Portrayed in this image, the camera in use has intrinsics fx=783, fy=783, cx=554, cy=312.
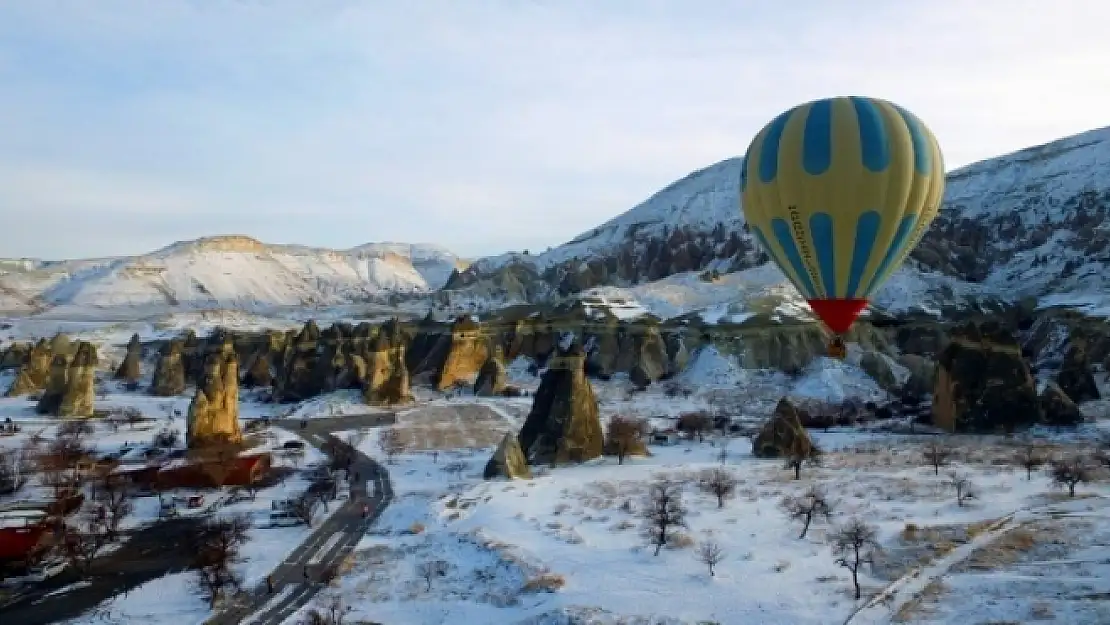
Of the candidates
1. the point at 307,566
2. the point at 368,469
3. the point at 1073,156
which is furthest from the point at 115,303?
the point at 1073,156

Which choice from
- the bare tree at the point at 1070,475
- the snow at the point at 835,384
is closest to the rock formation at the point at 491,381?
the snow at the point at 835,384

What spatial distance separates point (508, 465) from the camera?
3500cm

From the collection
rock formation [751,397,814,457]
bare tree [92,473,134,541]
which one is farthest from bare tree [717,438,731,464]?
bare tree [92,473,134,541]

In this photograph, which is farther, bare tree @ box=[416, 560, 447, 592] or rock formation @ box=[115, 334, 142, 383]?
rock formation @ box=[115, 334, 142, 383]

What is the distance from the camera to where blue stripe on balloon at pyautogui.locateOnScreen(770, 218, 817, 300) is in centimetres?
2444

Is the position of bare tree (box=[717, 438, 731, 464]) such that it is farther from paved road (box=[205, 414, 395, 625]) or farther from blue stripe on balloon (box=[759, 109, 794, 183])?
blue stripe on balloon (box=[759, 109, 794, 183])

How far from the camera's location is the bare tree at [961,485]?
2803 centimetres

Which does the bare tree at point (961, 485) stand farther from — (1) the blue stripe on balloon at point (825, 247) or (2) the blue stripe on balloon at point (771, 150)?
(2) the blue stripe on balloon at point (771, 150)

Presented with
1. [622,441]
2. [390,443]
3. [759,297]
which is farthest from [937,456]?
[759,297]

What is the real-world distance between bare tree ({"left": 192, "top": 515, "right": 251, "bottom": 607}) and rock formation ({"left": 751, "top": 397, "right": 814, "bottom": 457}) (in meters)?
23.8

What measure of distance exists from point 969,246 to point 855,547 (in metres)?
114

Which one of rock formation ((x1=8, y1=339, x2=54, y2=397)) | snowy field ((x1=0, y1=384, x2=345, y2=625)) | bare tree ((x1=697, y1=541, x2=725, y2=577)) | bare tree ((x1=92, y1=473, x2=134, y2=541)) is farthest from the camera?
rock formation ((x1=8, y1=339, x2=54, y2=397))

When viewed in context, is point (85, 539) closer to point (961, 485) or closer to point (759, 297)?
point (961, 485)

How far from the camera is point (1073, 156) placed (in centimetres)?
14412
